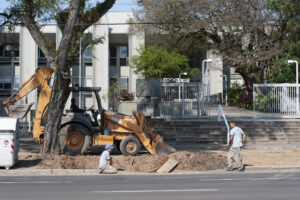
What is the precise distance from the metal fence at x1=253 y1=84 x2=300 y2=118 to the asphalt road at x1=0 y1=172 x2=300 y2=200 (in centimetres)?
1142

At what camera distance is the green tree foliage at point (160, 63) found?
34469mm

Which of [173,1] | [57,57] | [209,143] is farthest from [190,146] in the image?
[173,1]

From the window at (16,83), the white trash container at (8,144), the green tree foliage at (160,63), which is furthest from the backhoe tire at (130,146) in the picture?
the window at (16,83)

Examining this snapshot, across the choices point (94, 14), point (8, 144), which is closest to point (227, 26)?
point (94, 14)

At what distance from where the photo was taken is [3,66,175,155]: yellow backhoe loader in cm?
1584

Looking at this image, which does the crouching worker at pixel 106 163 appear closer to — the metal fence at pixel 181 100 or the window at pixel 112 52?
the metal fence at pixel 181 100

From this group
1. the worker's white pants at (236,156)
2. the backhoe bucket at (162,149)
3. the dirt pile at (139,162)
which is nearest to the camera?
the worker's white pants at (236,156)

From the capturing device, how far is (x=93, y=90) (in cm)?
1611

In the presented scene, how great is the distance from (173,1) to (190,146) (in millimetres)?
12157

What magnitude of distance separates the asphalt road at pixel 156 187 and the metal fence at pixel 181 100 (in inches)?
410

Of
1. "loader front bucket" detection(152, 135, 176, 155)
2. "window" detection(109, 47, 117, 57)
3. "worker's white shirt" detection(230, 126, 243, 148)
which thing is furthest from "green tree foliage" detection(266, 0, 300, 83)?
"window" detection(109, 47, 117, 57)

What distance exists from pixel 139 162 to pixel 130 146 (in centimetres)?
158

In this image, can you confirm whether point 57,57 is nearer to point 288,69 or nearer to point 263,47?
point 263,47

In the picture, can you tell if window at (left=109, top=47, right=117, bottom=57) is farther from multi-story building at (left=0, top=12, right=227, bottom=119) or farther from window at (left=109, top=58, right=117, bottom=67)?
window at (left=109, top=58, right=117, bottom=67)
